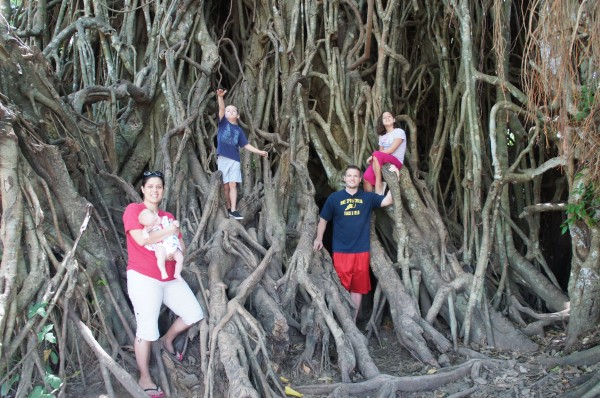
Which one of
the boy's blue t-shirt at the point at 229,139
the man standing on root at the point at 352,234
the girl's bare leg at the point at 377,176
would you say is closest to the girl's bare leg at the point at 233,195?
the boy's blue t-shirt at the point at 229,139

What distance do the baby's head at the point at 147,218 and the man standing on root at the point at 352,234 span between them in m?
1.37

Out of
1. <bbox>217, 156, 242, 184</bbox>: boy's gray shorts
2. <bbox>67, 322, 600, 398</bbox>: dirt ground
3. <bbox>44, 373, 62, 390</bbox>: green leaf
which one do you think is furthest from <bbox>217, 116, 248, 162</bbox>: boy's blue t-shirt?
<bbox>44, 373, 62, 390</bbox>: green leaf

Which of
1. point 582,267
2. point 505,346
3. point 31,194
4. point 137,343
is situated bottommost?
point 505,346

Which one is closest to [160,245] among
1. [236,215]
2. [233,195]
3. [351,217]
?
[236,215]

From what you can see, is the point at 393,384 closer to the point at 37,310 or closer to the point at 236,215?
the point at 236,215

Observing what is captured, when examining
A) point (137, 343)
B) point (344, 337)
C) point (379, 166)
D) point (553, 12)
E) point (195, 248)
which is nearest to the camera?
point (553, 12)

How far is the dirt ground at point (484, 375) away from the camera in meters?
3.14

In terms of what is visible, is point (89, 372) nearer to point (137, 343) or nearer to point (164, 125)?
point (137, 343)

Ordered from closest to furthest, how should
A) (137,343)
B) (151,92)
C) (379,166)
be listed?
(137,343)
(379,166)
(151,92)

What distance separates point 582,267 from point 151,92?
322 centimetres

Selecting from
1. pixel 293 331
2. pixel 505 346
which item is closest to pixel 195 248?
pixel 293 331

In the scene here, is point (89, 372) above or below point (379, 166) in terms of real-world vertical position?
below

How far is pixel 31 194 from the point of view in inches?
123

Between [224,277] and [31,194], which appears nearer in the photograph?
[31,194]
